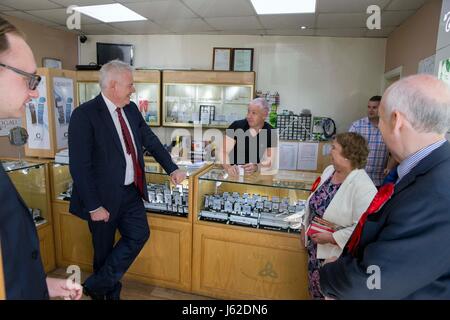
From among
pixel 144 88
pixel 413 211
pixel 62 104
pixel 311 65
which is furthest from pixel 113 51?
pixel 413 211

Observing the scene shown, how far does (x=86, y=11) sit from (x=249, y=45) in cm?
251

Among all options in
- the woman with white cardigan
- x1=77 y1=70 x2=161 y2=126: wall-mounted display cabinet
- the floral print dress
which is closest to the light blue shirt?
the woman with white cardigan

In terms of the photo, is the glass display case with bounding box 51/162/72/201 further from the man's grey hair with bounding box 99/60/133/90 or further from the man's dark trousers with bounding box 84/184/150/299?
the man's grey hair with bounding box 99/60/133/90

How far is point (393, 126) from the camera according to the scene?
0.93m

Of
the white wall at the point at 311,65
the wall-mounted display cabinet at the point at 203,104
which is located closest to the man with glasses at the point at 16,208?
the wall-mounted display cabinet at the point at 203,104

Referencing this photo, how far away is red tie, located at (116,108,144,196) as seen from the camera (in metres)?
1.98

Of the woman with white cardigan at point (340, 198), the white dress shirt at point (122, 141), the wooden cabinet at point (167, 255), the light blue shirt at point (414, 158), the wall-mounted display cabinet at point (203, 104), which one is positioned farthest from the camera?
the wall-mounted display cabinet at point (203, 104)

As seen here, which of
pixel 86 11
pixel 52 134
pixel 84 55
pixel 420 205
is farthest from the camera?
pixel 84 55

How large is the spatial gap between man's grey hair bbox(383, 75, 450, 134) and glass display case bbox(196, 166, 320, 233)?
1.26 metres

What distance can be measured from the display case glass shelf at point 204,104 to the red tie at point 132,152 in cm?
312

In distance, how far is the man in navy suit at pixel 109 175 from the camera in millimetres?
1840

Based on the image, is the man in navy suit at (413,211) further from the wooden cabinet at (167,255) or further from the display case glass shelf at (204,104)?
the display case glass shelf at (204,104)
